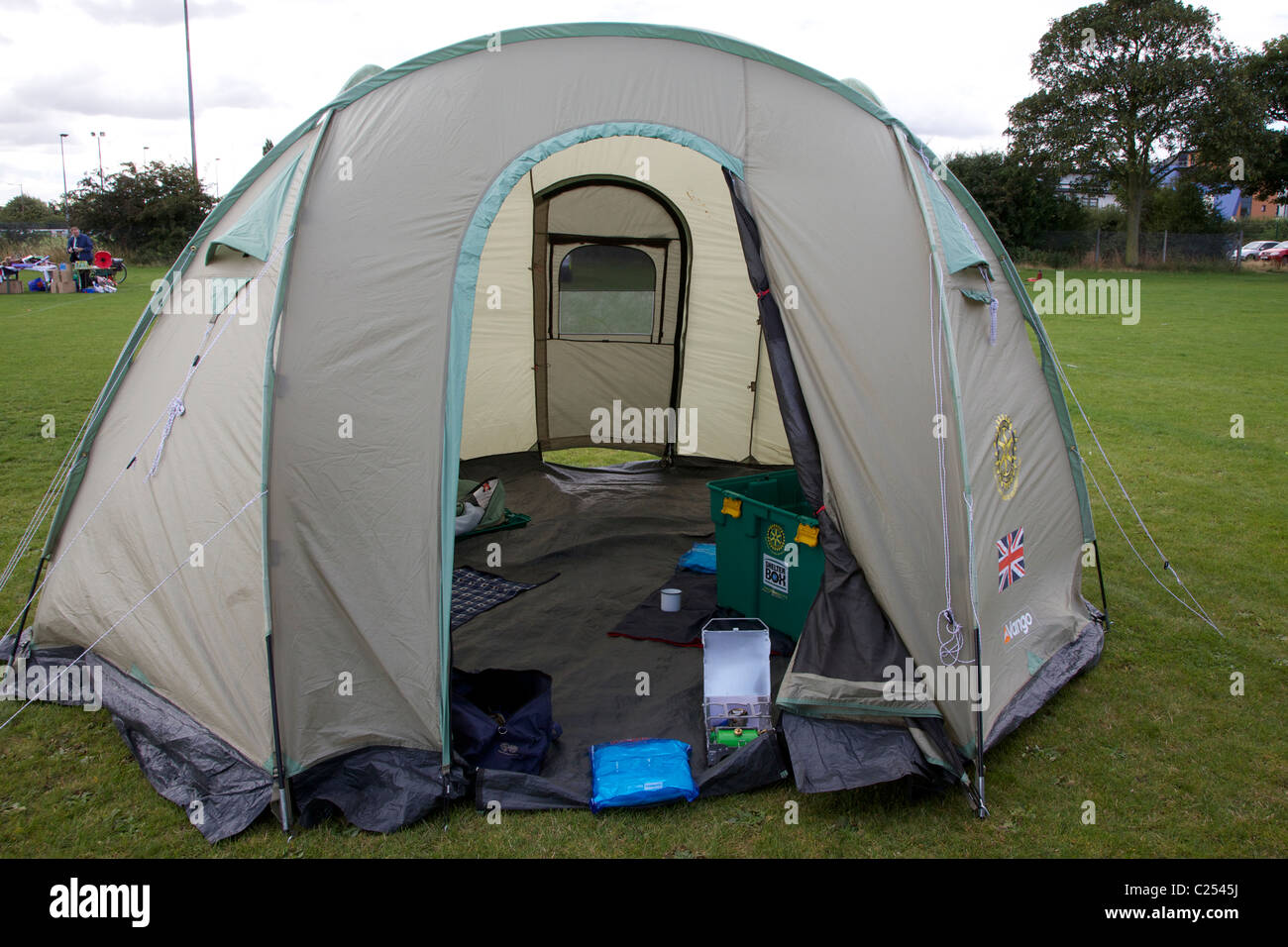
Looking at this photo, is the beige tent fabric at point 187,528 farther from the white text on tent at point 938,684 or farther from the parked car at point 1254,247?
the parked car at point 1254,247

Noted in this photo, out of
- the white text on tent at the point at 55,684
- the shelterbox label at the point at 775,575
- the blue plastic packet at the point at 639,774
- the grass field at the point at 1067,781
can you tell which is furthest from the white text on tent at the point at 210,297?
the shelterbox label at the point at 775,575

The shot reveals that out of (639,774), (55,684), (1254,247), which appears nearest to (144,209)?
(55,684)

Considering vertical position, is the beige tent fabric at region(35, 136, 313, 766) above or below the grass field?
above

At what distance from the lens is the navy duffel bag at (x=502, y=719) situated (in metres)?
3.21

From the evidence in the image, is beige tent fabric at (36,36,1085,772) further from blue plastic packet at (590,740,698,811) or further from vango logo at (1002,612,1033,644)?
blue plastic packet at (590,740,698,811)

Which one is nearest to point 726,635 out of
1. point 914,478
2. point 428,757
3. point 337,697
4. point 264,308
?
point 914,478

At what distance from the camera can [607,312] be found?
265 inches

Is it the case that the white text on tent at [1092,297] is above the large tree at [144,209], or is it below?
below

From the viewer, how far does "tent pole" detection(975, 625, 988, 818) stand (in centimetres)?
307

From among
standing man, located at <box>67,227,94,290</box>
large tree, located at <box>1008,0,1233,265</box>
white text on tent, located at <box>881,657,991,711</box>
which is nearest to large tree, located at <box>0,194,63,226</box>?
standing man, located at <box>67,227,94,290</box>

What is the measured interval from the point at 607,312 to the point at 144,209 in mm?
23802

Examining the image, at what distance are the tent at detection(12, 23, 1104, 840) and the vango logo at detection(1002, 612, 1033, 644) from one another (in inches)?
0.9

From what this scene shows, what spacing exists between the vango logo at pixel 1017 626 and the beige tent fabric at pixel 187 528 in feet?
8.92
